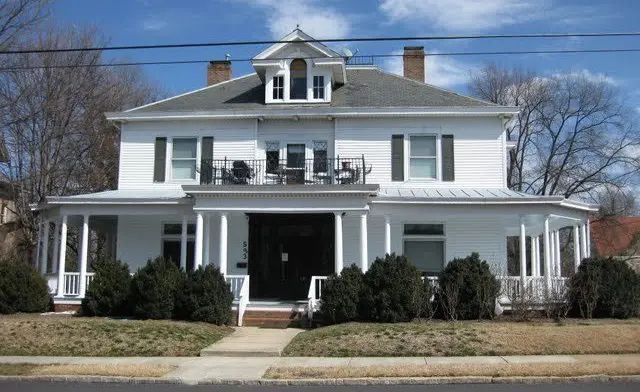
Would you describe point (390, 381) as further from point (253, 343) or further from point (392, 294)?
point (392, 294)

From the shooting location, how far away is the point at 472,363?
40.9 ft

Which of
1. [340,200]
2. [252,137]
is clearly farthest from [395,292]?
[252,137]

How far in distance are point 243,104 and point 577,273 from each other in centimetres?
1282

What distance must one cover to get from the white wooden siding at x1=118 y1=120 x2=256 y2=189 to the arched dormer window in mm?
1988

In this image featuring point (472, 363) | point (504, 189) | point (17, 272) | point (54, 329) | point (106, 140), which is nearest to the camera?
point (472, 363)

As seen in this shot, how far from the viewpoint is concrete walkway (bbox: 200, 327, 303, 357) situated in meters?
14.1

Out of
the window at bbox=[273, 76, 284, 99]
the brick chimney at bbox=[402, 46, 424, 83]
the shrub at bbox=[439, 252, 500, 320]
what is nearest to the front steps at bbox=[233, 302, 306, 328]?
the shrub at bbox=[439, 252, 500, 320]

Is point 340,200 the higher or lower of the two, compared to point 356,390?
higher

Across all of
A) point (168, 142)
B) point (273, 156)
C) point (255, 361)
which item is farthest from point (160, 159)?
point (255, 361)

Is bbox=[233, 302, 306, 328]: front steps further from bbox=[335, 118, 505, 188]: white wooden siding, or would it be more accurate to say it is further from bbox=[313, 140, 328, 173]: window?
bbox=[335, 118, 505, 188]: white wooden siding

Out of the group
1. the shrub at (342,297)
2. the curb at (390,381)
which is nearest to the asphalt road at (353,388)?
the curb at (390,381)

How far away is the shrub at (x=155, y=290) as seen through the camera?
17438 millimetres

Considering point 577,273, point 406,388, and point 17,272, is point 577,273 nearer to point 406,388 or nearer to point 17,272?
point 406,388

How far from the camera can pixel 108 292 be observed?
61.0 ft
